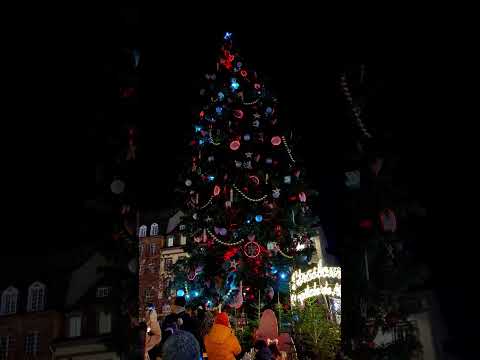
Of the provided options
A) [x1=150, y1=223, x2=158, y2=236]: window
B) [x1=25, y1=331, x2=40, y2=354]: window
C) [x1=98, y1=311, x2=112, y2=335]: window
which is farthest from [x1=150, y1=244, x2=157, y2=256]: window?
[x1=98, y1=311, x2=112, y2=335]: window

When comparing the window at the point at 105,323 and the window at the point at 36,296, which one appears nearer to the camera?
the window at the point at 105,323

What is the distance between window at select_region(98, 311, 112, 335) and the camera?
6814mm

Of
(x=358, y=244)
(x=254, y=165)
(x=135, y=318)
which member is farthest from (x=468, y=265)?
(x=135, y=318)

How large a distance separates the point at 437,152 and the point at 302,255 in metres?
3.97

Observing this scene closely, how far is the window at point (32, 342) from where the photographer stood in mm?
8817

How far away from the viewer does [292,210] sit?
12.1 meters

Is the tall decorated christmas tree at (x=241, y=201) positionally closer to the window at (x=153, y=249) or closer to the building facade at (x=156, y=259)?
the building facade at (x=156, y=259)

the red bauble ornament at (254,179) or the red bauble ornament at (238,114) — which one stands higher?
the red bauble ornament at (238,114)

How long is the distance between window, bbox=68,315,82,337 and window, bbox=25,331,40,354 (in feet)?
2.39

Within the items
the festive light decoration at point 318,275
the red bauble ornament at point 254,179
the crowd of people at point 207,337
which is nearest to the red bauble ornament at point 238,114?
the red bauble ornament at point 254,179

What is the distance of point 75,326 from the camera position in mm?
8438

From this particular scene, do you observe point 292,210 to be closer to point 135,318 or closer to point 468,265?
point 468,265

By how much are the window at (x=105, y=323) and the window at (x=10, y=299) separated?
11.0 ft

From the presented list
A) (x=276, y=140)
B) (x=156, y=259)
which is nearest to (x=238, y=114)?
(x=276, y=140)
